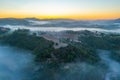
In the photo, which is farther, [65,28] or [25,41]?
[65,28]

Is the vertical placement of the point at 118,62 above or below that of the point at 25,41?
below

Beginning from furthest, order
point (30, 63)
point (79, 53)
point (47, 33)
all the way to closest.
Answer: point (47, 33)
point (79, 53)
point (30, 63)

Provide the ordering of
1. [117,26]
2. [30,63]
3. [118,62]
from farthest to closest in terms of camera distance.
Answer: [117,26], [118,62], [30,63]

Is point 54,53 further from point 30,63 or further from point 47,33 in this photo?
point 47,33

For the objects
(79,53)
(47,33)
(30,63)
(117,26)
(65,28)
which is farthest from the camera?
(117,26)

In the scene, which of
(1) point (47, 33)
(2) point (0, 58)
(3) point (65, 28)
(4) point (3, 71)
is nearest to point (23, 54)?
(2) point (0, 58)

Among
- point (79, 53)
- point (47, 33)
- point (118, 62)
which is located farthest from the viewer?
point (47, 33)

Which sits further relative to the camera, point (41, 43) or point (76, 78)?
point (41, 43)

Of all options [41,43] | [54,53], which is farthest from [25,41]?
[54,53]

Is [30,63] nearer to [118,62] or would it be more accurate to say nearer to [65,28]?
[118,62]
